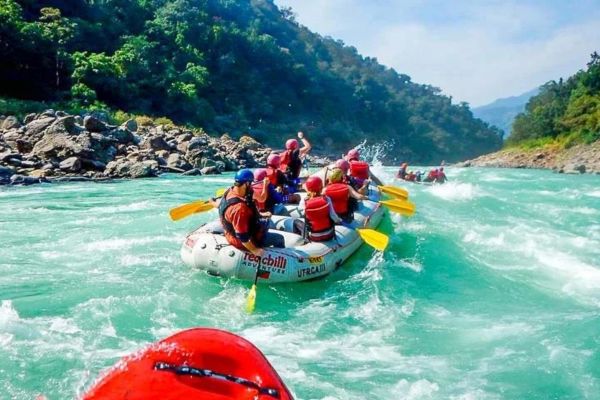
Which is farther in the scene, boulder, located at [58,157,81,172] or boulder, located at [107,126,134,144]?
boulder, located at [107,126,134,144]

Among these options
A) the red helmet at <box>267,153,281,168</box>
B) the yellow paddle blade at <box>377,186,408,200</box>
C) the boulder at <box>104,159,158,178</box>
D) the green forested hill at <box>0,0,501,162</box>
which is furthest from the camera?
the green forested hill at <box>0,0,501,162</box>

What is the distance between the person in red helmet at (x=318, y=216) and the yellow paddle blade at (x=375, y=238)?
1.76 feet

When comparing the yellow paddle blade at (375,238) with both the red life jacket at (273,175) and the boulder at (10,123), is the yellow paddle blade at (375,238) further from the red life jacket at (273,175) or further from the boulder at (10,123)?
the boulder at (10,123)

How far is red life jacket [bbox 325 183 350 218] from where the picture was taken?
7539 mm

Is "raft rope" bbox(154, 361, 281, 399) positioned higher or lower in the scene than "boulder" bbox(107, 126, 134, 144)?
lower

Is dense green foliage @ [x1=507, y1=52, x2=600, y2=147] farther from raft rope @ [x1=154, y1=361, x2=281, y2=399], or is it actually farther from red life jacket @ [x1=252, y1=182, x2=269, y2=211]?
raft rope @ [x1=154, y1=361, x2=281, y2=399]

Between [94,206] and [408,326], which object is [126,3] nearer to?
[94,206]

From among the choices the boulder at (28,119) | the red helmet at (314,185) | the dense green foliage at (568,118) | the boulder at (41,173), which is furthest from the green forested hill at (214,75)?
the red helmet at (314,185)

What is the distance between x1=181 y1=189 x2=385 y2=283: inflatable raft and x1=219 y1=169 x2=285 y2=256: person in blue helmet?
0.36 feet

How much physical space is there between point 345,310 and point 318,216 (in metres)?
1.45

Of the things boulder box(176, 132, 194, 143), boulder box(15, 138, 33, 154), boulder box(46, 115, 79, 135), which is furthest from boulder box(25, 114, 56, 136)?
boulder box(176, 132, 194, 143)

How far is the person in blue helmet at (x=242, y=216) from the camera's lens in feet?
19.9

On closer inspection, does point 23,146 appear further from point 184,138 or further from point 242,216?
point 242,216

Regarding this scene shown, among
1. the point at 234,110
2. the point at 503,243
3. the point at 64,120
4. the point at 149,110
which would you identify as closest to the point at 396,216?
the point at 503,243
